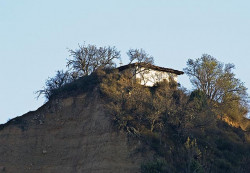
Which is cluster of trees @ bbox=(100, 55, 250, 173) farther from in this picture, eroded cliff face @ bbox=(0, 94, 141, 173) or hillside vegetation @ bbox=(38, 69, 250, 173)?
eroded cliff face @ bbox=(0, 94, 141, 173)

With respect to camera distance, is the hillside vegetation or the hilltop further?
the hilltop

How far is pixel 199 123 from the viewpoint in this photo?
4144 cm

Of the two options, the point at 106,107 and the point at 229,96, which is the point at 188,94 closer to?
the point at 229,96

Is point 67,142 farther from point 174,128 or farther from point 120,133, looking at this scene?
point 174,128

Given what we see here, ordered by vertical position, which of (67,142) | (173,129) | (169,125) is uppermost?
(169,125)

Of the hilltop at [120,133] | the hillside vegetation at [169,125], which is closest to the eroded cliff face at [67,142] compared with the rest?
the hilltop at [120,133]

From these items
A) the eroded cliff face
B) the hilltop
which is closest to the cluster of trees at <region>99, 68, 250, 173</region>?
the hilltop

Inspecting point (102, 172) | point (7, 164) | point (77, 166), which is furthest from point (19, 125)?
point (102, 172)

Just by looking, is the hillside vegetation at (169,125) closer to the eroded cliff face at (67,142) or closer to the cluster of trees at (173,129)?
the cluster of trees at (173,129)

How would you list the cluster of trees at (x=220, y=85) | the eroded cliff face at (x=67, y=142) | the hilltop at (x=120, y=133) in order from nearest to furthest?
the hilltop at (x=120, y=133) < the eroded cliff face at (x=67, y=142) < the cluster of trees at (x=220, y=85)

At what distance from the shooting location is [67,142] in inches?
1631

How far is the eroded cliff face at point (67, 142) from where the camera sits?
123 feet

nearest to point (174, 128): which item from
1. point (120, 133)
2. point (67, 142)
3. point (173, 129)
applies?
point (173, 129)

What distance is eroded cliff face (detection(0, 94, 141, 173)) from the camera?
37.6 m
